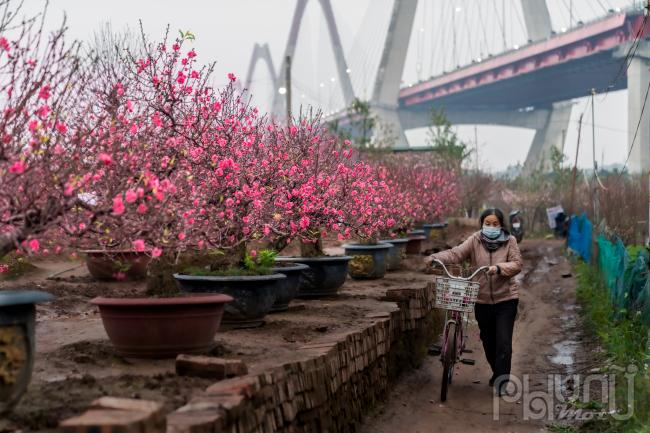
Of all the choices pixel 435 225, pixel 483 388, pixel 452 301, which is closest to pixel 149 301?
pixel 452 301

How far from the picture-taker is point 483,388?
9.66m

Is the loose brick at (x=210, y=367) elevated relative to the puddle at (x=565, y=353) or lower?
elevated

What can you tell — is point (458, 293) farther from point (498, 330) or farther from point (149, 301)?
point (149, 301)

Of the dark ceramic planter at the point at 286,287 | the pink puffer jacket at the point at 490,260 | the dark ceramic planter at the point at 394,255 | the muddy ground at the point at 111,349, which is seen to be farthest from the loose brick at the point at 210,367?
the dark ceramic planter at the point at 394,255

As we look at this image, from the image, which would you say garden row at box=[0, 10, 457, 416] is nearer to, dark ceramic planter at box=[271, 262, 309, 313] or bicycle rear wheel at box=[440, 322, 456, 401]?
dark ceramic planter at box=[271, 262, 309, 313]

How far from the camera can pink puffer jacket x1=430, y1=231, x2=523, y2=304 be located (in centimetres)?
913

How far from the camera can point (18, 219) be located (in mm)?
5430

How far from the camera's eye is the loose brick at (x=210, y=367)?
18.6 feet

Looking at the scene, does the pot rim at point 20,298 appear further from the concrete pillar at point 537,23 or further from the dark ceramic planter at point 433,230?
the concrete pillar at point 537,23

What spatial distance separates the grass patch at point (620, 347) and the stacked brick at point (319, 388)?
2103 mm

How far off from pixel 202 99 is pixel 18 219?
182 inches

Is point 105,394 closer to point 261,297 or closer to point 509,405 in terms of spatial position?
point 261,297

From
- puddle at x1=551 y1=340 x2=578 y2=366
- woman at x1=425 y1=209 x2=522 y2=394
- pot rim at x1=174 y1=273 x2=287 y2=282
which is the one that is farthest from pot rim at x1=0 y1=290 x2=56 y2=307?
puddle at x1=551 y1=340 x2=578 y2=366

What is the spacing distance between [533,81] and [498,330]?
5538 cm
